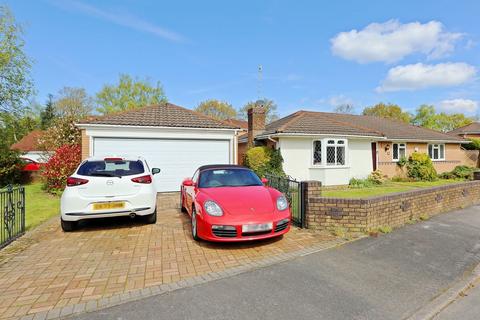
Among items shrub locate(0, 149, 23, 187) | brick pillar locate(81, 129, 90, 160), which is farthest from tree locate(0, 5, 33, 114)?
brick pillar locate(81, 129, 90, 160)

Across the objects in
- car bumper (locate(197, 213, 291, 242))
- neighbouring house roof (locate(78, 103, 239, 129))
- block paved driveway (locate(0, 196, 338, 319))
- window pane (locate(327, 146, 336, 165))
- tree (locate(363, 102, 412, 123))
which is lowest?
block paved driveway (locate(0, 196, 338, 319))

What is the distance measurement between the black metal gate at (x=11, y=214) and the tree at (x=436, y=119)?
60542mm

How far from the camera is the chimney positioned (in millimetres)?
14664

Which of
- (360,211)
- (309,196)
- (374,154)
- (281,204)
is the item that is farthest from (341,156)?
(281,204)

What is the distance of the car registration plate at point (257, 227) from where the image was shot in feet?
13.7

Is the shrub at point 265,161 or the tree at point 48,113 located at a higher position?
the tree at point 48,113

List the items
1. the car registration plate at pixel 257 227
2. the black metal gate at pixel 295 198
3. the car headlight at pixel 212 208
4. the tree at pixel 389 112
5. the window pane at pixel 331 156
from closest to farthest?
the car registration plate at pixel 257 227 → the car headlight at pixel 212 208 → the black metal gate at pixel 295 198 → the window pane at pixel 331 156 → the tree at pixel 389 112

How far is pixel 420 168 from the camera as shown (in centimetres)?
1639

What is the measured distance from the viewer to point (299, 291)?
312 centimetres

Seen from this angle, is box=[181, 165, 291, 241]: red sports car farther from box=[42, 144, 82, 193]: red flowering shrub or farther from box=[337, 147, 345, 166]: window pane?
box=[337, 147, 345, 166]: window pane

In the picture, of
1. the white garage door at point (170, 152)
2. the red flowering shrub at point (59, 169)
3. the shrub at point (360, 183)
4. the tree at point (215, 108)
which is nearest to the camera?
the white garage door at point (170, 152)

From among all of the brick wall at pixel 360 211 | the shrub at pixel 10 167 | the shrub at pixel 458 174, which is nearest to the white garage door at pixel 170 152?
the brick wall at pixel 360 211

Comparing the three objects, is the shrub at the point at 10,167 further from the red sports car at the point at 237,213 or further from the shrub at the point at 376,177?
the shrub at the point at 376,177

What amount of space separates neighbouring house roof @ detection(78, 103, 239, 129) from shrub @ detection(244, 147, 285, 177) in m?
2.02
